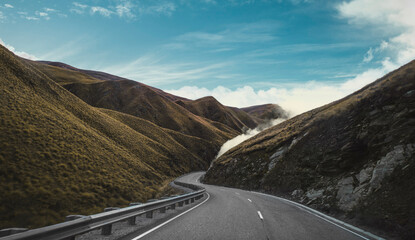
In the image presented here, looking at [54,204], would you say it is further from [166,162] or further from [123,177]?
[166,162]

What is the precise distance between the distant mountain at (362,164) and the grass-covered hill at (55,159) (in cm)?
2112

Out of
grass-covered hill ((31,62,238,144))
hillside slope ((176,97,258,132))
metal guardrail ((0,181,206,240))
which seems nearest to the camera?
metal guardrail ((0,181,206,240))

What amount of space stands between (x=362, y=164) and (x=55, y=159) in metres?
33.1

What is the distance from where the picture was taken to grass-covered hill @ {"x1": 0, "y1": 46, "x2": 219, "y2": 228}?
2291cm

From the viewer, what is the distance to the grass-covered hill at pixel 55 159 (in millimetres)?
22906

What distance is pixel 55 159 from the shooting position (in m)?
30.4

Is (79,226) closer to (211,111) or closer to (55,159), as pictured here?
(55,159)

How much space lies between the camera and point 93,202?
2808cm

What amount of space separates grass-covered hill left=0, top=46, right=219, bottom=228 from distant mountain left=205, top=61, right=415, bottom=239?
21.1 metres

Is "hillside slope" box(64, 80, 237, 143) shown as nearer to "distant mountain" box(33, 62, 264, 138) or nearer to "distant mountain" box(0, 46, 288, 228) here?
"distant mountain" box(33, 62, 264, 138)

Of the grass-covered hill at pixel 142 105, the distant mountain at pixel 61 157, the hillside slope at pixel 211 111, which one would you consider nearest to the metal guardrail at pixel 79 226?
the distant mountain at pixel 61 157

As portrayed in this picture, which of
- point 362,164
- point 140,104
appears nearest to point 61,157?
point 362,164

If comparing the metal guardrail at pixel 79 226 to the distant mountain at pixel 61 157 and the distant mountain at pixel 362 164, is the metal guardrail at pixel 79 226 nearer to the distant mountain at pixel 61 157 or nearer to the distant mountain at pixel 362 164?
the distant mountain at pixel 362 164

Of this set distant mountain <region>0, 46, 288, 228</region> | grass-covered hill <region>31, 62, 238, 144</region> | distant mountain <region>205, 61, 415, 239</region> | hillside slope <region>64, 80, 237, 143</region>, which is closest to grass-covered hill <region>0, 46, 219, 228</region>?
distant mountain <region>0, 46, 288, 228</region>
